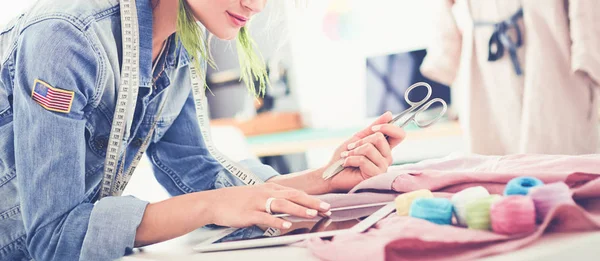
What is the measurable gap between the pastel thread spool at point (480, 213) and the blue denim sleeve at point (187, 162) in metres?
0.62

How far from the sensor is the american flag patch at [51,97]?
2.63 feet

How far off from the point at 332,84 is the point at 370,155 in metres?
2.75

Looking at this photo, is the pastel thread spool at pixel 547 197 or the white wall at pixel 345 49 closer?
the pastel thread spool at pixel 547 197

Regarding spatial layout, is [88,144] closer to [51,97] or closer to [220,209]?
[51,97]

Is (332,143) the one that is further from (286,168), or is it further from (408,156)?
(286,168)

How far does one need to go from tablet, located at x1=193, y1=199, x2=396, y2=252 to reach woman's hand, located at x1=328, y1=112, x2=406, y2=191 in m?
0.19

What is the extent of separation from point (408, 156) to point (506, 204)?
239 cm

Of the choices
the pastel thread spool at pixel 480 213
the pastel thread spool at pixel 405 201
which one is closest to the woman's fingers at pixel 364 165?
the pastel thread spool at pixel 405 201

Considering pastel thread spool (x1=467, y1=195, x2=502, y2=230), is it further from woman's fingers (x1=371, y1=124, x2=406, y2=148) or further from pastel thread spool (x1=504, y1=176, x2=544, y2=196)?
woman's fingers (x1=371, y1=124, x2=406, y2=148)

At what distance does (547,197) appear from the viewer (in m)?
0.58

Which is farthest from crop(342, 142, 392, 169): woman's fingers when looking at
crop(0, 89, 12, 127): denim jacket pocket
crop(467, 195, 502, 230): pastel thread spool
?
crop(0, 89, 12, 127): denim jacket pocket

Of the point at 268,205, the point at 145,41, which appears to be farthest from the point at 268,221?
the point at 145,41

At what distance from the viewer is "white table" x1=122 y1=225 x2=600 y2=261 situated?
1.69 feet

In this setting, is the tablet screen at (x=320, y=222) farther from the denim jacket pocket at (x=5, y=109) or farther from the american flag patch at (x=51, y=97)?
the denim jacket pocket at (x=5, y=109)
